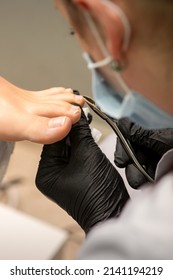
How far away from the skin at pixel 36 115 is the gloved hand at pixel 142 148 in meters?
0.12

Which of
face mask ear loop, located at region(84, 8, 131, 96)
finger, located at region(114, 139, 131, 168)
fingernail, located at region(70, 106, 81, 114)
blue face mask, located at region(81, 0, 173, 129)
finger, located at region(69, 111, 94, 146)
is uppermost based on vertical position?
face mask ear loop, located at region(84, 8, 131, 96)

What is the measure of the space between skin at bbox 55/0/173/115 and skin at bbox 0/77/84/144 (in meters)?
0.31

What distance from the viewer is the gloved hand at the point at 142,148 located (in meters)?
0.85

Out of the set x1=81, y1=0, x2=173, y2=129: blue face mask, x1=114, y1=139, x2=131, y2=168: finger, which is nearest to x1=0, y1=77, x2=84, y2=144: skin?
x1=114, y1=139, x2=131, y2=168: finger

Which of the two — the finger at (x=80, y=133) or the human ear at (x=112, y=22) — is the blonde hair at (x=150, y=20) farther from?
the finger at (x=80, y=133)

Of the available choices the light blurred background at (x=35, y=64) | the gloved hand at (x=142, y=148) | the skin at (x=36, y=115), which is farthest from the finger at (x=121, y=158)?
the light blurred background at (x=35, y=64)

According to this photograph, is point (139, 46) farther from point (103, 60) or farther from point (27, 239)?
point (27, 239)

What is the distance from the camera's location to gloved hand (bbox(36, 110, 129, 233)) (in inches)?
31.3

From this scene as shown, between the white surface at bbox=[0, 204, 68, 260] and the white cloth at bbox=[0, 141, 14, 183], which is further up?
the white surface at bbox=[0, 204, 68, 260]

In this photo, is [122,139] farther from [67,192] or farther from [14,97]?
[14,97]

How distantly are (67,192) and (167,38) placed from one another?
471 millimetres

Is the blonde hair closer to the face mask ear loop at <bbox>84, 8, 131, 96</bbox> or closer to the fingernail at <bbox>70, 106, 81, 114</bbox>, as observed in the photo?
the face mask ear loop at <bbox>84, 8, 131, 96</bbox>

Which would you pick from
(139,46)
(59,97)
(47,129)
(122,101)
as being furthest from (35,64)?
(139,46)
